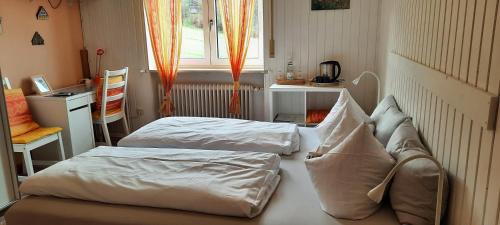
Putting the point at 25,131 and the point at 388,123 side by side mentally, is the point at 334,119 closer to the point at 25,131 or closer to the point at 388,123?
the point at 388,123

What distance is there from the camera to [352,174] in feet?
5.14

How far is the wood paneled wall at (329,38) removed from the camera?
362 cm

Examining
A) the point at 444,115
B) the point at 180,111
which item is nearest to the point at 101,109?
the point at 180,111

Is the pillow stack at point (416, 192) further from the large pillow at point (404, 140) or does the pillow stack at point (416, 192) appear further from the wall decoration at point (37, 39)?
the wall decoration at point (37, 39)

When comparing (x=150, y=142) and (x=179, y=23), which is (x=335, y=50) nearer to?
(x=179, y=23)

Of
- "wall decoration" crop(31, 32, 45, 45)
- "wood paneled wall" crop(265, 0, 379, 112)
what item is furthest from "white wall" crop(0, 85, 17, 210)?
"wood paneled wall" crop(265, 0, 379, 112)

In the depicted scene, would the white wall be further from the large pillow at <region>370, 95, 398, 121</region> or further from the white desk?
the large pillow at <region>370, 95, 398, 121</region>

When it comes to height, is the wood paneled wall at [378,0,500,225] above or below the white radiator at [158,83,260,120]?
above

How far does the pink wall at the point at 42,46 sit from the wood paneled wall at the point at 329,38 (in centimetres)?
216

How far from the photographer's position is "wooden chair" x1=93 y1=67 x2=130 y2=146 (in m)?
3.68

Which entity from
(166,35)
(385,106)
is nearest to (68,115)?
(166,35)

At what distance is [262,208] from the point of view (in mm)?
1656

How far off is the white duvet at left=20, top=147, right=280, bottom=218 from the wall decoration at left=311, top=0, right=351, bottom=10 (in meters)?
2.08

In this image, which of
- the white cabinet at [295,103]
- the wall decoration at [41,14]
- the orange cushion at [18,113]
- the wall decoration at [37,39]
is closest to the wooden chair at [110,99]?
the orange cushion at [18,113]
